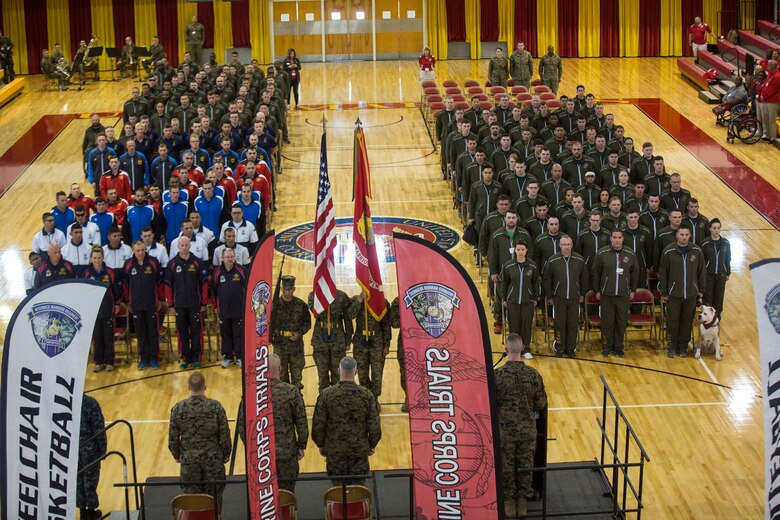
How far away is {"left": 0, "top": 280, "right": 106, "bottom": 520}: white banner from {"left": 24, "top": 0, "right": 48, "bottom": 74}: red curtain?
100 feet

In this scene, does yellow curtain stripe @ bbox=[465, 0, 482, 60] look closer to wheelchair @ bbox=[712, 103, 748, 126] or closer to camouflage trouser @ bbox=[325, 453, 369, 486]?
wheelchair @ bbox=[712, 103, 748, 126]

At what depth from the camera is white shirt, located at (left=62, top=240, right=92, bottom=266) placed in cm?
1418

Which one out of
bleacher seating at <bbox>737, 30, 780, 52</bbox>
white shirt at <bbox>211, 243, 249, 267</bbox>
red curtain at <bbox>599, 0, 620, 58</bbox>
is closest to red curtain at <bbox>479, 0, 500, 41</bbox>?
red curtain at <bbox>599, 0, 620, 58</bbox>

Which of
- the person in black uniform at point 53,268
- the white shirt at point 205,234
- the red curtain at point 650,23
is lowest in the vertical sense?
the person in black uniform at point 53,268

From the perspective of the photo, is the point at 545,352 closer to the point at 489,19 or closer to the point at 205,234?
the point at 205,234

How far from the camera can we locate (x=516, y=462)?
951cm

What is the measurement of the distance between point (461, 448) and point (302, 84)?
26108mm

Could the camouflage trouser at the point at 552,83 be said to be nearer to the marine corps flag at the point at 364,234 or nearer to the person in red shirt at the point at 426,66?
the person in red shirt at the point at 426,66

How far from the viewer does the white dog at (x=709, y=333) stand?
1391 centimetres

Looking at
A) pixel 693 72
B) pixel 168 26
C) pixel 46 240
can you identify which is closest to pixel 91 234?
pixel 46 240

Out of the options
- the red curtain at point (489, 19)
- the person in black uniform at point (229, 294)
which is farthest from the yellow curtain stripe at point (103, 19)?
the person in black uniform at point (229, 294)

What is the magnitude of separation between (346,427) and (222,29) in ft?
96.3

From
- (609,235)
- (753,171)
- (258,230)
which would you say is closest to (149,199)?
(258,230)

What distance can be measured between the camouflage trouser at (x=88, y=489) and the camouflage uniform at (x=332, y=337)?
2883mm
